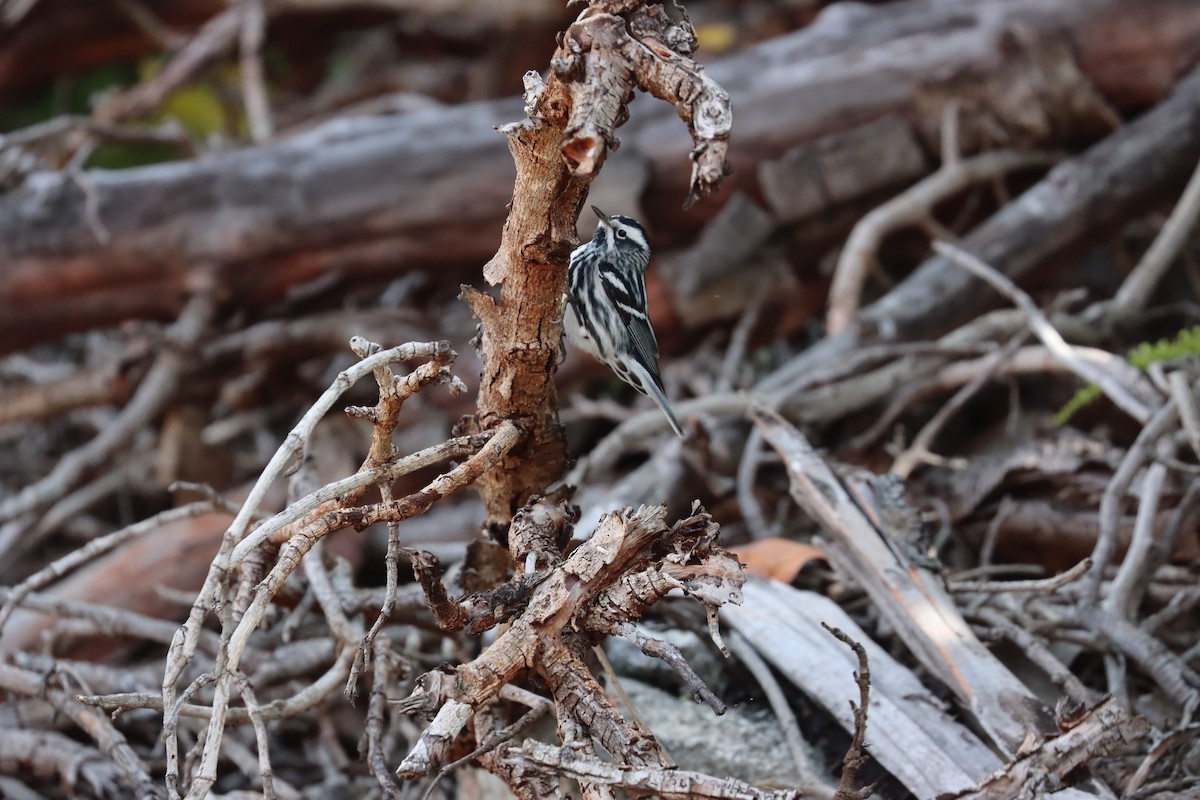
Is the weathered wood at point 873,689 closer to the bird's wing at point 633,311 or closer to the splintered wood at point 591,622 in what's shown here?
the splintered wood at point 591,622

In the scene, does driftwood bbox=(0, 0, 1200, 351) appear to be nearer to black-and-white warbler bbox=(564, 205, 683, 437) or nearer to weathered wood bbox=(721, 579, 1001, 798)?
black-and-white warbler bbox=(564, 205, 683, 437)

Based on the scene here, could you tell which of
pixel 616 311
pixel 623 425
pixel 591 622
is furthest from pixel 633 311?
pixel 591 622

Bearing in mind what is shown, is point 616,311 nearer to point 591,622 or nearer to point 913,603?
point 913,603

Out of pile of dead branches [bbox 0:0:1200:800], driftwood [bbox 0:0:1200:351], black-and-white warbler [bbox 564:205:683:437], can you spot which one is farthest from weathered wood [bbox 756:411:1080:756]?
driftwood [bbox 0:0:1200:351]

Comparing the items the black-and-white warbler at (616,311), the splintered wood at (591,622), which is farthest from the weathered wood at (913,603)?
the splintered wood at (591,622)

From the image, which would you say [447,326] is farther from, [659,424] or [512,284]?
[512,284]

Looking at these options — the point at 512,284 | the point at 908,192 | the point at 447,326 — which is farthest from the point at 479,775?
the point at 908,192
